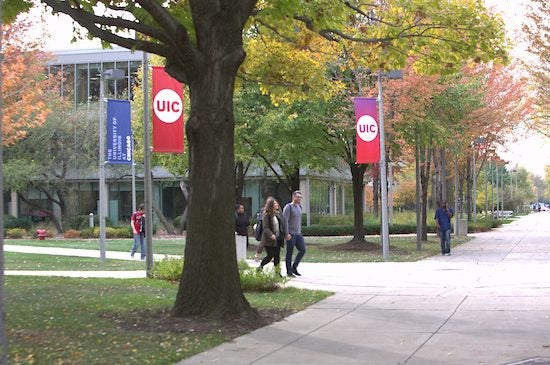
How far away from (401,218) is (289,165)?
73.7ft

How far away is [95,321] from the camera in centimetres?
969

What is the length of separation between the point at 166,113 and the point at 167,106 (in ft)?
0.51

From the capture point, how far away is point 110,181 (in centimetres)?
5162

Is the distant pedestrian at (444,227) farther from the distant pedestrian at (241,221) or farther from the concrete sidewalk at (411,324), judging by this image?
the distant pedestrian at (241,221)

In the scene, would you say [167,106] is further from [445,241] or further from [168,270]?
[445,241]

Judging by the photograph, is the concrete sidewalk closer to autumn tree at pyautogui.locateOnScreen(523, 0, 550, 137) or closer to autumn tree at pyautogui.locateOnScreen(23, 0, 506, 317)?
autumn tree at pyautogui.locateOnScreen(23, 0, 506, 317)

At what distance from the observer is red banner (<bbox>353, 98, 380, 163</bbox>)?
20.6 m

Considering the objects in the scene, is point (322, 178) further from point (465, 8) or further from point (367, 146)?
point (465, 8)

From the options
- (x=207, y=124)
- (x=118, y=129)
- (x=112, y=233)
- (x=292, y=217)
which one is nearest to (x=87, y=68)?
(x=112, y=233)

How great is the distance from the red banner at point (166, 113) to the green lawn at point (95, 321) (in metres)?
2.82

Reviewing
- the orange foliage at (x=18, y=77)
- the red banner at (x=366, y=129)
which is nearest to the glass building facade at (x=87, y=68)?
the orange foliage at (x=18, y=77)

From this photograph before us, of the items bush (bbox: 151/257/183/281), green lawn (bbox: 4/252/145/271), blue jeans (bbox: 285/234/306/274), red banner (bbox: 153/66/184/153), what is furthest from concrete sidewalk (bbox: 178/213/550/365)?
green lawn (bbox: 4/252/145/271)

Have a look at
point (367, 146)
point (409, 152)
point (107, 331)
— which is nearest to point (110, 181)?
point (409, 152)

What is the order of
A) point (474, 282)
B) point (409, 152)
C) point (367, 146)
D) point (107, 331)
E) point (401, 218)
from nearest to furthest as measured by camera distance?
point (107, 331), point (474, 282), point (367, 146), point (409, 152), point (401, 218)
